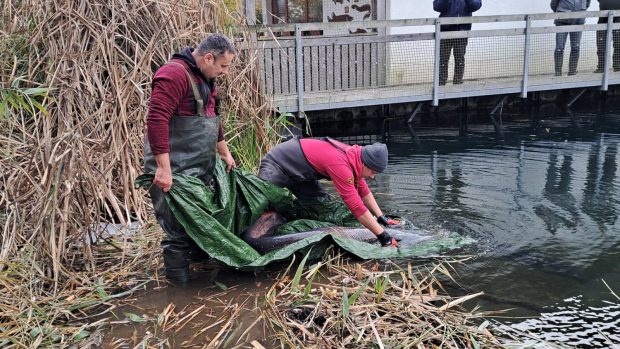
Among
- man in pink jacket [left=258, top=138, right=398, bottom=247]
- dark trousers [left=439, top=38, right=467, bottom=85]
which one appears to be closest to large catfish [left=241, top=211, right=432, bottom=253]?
man in pink jacket [left=258, top=138, right=398, bottom=247]

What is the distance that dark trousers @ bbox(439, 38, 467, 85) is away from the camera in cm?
1086

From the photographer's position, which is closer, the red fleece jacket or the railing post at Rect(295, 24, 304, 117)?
the red fleece jacket

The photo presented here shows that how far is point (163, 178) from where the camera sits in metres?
4.12

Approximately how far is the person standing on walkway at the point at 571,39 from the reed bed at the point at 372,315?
28.2ft

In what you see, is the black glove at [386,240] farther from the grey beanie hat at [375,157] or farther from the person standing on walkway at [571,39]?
the person standing on walkway at [571,39]

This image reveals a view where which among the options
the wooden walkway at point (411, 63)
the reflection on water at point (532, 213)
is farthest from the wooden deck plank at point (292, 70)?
the reflection on water at point (532, 213)

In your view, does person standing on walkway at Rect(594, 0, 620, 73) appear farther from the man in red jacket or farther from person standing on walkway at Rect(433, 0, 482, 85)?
the man in red jacket

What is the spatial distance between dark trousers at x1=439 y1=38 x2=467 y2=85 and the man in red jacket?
7.11 m

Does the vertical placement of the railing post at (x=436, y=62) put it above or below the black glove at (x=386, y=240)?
above

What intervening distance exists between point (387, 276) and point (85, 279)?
2.16 m

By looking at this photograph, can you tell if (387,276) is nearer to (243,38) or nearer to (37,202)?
(37,202)

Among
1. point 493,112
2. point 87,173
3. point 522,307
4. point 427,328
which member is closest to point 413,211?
point 522,307

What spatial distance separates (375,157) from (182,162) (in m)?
1.56

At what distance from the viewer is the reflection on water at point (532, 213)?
4.40 meters
